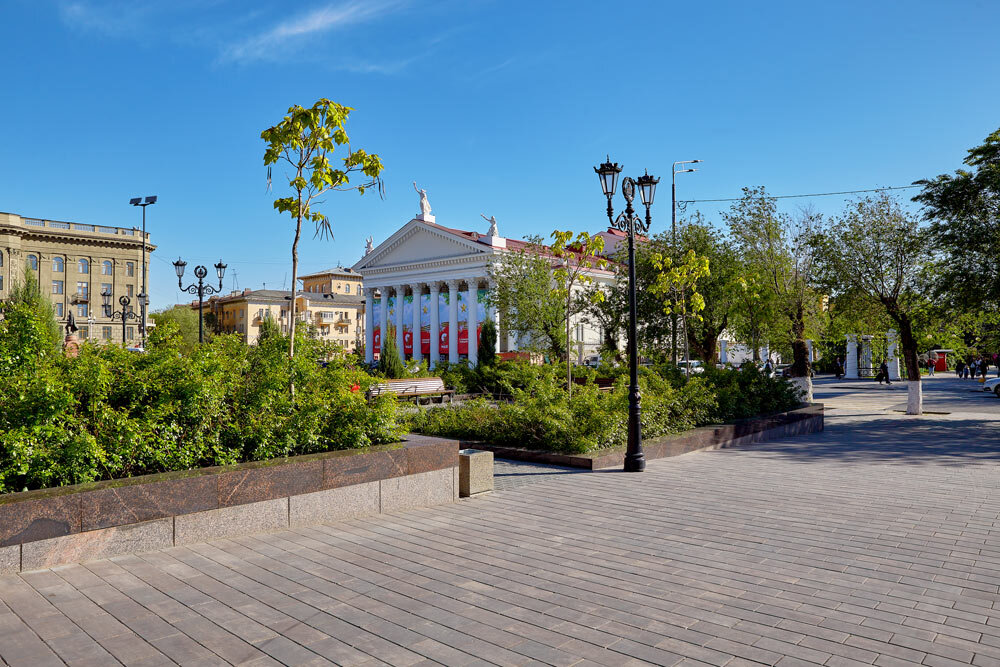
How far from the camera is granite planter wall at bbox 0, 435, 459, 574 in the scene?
5.16 m

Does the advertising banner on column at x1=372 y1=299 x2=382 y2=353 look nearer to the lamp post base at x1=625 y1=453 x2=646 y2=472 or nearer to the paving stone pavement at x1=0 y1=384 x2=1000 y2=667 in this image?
the lamp post base at x1=625 y1=453 x2=646 y2=472

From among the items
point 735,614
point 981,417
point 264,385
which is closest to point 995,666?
point 735,614

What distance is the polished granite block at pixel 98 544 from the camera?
16.9 feet

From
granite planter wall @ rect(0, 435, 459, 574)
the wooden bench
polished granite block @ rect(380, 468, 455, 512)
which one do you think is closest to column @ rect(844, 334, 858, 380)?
the wooden bench

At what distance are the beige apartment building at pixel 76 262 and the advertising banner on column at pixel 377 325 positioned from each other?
26.5 meters

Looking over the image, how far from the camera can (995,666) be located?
373 centimetres

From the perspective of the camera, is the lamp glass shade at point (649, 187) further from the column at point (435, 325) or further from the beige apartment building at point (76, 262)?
the beige apartment building at point (76, 262)

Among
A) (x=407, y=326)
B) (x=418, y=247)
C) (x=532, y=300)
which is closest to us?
(x=532, y=300)

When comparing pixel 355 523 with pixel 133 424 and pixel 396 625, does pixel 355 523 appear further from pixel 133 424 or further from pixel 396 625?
pixel 396 625

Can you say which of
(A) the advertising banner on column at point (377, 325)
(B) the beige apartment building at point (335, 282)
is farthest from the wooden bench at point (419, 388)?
(B) the beige apartment building at point (335, 282)

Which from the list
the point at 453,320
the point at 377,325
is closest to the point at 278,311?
the point at 377,325

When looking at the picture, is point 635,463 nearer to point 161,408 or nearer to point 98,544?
point 161,408

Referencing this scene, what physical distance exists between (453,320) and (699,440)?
50.9m

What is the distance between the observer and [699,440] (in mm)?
13070
